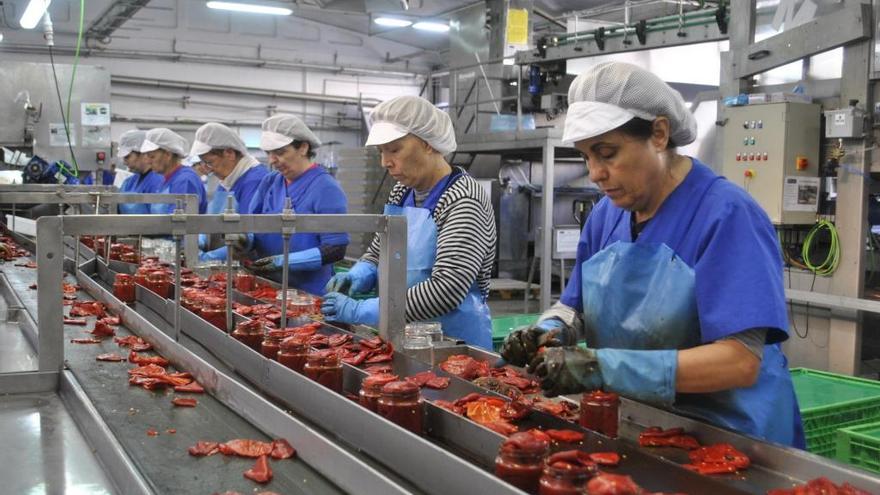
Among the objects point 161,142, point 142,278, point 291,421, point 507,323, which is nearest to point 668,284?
point 291,421

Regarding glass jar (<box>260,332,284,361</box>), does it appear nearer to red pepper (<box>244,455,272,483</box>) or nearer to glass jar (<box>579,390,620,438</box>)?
red pepper (<box>244,455,272,483</box>)

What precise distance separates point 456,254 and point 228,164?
9.84 ft

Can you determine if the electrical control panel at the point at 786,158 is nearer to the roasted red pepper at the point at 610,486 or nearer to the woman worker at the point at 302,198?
the woman worker at the point at 302,198

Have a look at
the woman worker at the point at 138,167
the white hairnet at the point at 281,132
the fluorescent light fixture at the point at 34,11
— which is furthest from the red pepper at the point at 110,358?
the woman worker at the point at 138,167

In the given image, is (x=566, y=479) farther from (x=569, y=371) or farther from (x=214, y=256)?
(x=214, y=256)

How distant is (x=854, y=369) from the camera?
16.6 ft

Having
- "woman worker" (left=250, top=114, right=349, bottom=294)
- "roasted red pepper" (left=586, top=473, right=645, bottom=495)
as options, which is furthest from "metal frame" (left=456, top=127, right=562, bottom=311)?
"roasted red pepper" (left=586, top=473, right=645, bottom=495)

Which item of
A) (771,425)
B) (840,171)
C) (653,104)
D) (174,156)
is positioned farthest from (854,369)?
(174,156)

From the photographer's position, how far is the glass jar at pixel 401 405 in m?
1.76

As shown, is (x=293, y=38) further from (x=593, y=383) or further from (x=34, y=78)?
(x=593, y=383)

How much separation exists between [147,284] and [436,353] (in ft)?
5.28

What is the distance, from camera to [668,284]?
79.0 inches

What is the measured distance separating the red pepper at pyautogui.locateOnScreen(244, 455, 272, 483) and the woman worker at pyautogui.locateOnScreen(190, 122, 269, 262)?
3561mm

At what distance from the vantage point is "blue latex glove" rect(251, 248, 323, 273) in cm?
394
